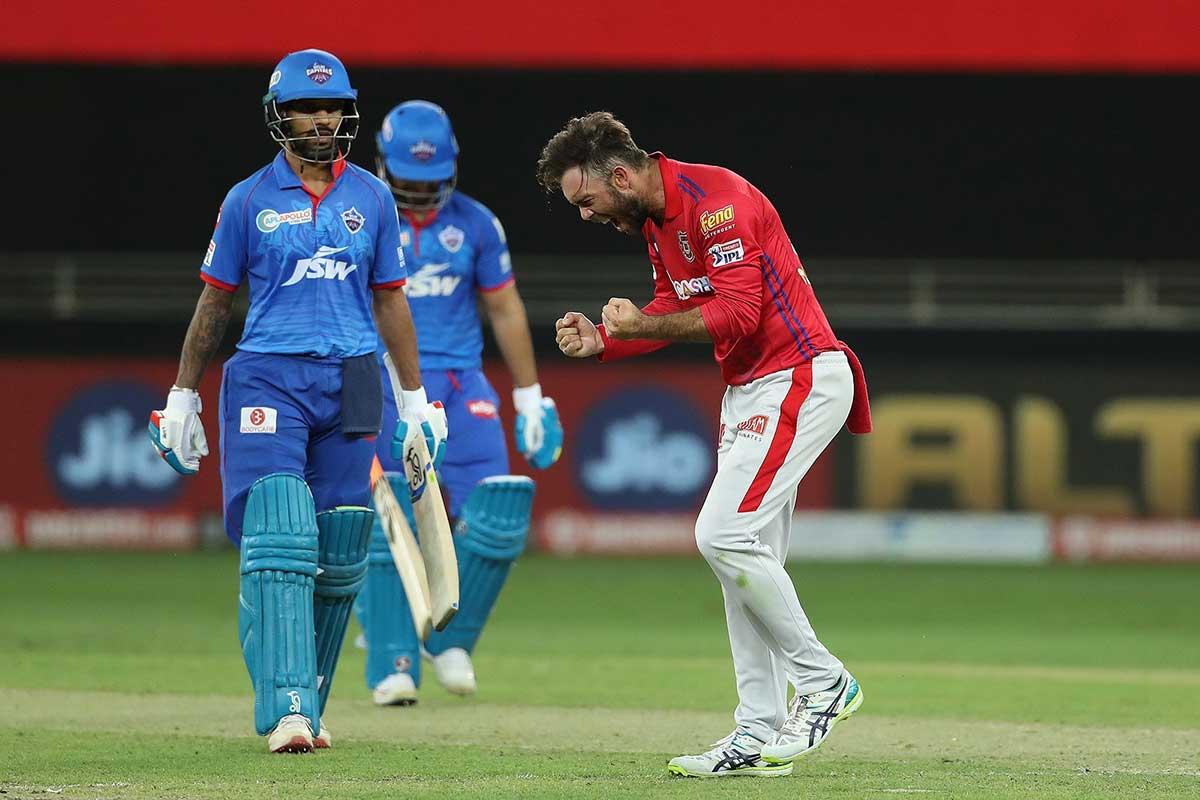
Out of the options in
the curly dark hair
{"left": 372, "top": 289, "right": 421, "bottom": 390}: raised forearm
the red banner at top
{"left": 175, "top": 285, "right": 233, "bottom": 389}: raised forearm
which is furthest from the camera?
the red banner at top

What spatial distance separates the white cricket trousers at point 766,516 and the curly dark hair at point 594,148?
0.75 metres

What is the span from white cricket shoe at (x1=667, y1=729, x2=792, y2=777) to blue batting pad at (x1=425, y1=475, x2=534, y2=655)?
2292 millimetres

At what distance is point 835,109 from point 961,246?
196 centimetres

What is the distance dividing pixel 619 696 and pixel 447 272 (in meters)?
1.84

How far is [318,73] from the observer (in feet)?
19.8

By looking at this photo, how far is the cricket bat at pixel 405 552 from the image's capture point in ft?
21.2

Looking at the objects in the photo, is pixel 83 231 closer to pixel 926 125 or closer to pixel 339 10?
pixel 339 10

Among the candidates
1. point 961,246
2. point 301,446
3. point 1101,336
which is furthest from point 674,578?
point 301,446

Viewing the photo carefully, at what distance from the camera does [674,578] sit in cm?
1459

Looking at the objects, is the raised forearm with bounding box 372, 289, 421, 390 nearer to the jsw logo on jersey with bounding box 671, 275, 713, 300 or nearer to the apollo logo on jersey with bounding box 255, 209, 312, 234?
the apollo logo on jersey with bounding box 255, 209, 312, 234

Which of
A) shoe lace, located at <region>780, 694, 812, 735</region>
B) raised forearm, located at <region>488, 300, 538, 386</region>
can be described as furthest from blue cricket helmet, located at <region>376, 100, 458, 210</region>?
shoe lace, located at <region>780, 694, 812, 735</region>

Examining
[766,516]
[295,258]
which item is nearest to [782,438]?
[766,516]

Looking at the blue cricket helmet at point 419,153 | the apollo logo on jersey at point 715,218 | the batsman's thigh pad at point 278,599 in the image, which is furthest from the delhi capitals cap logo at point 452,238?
the apollo logo on jersey at point 715,218

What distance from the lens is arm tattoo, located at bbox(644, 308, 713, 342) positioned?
17.6 feet
